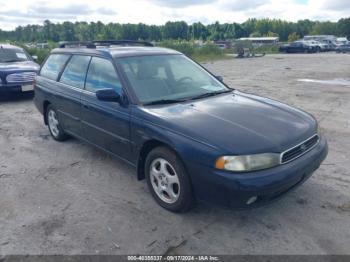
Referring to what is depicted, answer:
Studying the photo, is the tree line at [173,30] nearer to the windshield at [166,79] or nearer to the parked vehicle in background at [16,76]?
the parked vehicle in background at [16,76]

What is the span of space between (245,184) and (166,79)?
1824mm

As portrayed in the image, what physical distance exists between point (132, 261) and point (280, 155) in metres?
1.57

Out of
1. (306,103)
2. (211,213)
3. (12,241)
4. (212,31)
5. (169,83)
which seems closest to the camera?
Result: (12,241)

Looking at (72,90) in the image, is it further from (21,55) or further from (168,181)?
(21,55)

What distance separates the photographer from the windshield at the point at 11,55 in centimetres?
984

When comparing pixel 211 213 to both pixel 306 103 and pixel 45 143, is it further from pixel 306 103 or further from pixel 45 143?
pixel 306 103

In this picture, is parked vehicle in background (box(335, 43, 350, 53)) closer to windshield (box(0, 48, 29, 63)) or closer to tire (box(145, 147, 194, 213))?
windshield (box(0, 48, 29, 63))

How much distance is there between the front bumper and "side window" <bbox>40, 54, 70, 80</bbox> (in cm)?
328

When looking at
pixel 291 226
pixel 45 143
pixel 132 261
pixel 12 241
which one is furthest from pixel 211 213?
pixel 45 143

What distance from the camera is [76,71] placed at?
4.62 metres

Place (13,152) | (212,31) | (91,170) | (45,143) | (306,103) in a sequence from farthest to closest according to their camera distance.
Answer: (212,31) → (306,103) → (45,143) → (13,152) → (91,170)

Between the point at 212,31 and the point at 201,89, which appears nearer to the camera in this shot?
the point at 201,89

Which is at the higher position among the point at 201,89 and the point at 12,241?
the point at 201,89

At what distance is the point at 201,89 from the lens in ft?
13.2
